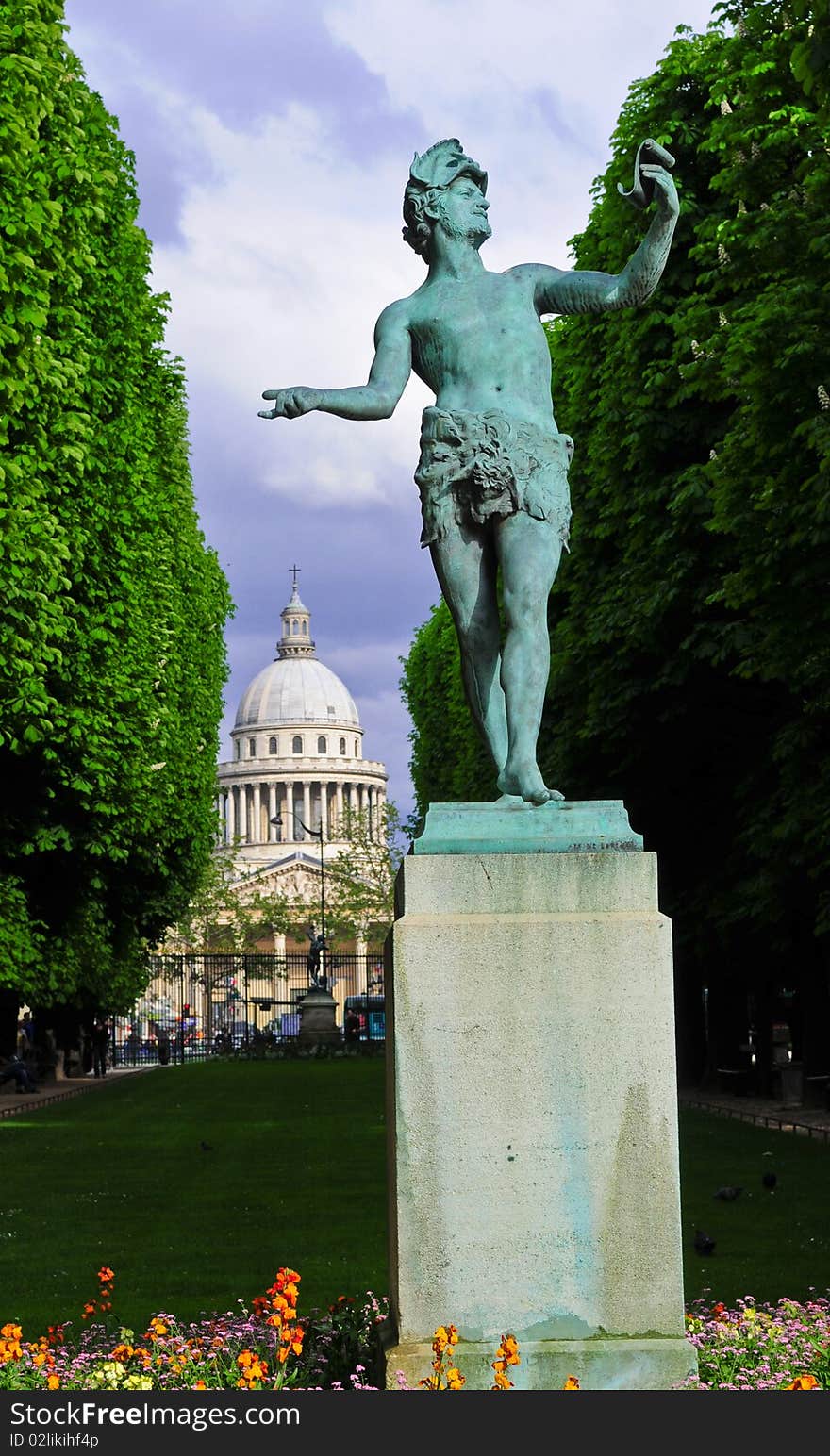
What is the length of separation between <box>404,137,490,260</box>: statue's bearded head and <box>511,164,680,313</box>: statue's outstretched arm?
270 millimetres

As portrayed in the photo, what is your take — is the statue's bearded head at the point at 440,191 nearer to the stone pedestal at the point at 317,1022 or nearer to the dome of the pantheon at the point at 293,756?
the stone pedestal at the point at 317,1022

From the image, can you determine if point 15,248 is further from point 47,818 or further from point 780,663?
point 47,818

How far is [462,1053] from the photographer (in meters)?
7.32

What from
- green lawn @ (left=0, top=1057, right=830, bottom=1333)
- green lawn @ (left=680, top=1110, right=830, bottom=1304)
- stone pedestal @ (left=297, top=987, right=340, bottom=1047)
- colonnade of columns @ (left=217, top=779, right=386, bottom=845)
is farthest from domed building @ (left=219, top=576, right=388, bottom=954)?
green lawn @ (left=680, top=1110, right=830, bottom=1304)

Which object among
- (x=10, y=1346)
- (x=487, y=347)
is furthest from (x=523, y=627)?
(x=10, y=1346)

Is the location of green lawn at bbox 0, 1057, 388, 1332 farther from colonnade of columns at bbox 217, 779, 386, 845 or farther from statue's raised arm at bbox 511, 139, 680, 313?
colonnade of columns at bbox 217, 779, 386, 845

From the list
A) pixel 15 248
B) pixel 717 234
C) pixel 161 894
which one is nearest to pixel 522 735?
pixel 15 248

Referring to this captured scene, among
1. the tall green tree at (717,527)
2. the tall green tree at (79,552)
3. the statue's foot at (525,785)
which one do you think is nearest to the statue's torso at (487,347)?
the statue's foot at (525,785)

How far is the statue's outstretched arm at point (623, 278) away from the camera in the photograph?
791cm

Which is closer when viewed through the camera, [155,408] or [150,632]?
[150,632]

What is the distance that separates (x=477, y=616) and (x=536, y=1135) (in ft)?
6.96

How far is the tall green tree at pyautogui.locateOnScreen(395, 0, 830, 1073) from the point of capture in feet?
63.6

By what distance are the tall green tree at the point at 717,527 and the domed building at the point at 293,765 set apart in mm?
118197

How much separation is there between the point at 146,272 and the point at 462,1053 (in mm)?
24129
